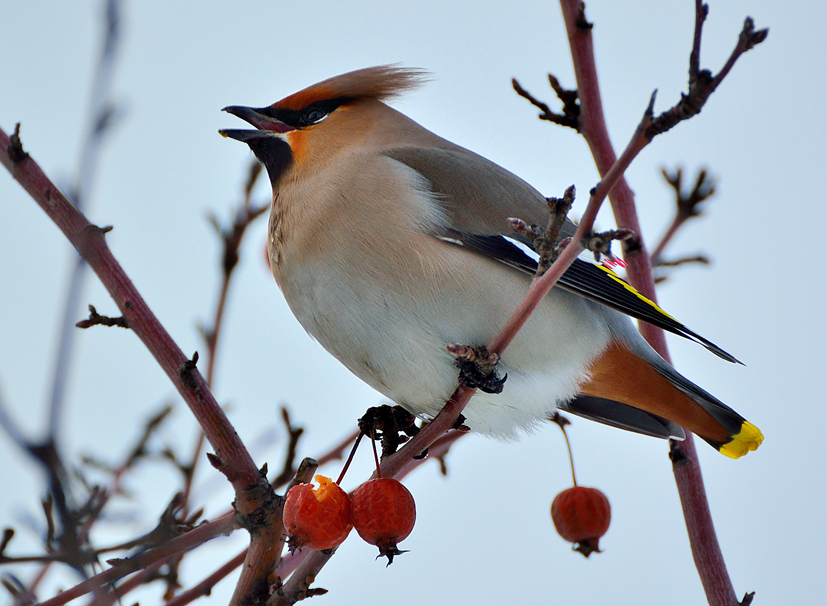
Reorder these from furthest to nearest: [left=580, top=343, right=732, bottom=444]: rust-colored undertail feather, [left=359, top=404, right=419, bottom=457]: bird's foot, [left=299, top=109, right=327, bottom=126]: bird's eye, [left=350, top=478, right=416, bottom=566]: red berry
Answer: [left=299, top=109, right=327, bottom=126]: bird's eye < [left=580, top=343, right=732, bottom=444]: rust-colored undertail feather < [left=359, top=404, right=419, bottom=457]: bird's foot < [left=350, top=478, right=416, bottom=566]: red berry

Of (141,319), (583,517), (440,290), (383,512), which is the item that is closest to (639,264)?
(440,290)

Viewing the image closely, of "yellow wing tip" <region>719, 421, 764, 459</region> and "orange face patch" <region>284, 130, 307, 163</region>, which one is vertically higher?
"orange face patch" <region>284, 130, 307, 163</region>

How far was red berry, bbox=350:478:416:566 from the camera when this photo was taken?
197cm

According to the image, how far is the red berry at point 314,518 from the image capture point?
5.98 feet

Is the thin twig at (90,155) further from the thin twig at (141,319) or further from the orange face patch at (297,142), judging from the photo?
the orange face patch at (297,142)

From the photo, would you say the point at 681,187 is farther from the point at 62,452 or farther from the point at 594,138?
the point at 62,452

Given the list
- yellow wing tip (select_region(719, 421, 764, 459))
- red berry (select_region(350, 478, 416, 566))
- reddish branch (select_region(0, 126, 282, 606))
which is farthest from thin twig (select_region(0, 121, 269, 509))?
yellow wing tip (select_region(719, 421, 764, 459))

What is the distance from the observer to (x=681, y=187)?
2.95 meters

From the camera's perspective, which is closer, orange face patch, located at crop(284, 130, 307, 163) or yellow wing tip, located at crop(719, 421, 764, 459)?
yellow wing tip, located at crop(719, 421, 764, 459)

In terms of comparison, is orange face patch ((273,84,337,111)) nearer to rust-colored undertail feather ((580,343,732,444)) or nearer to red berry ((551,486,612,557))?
rust-colored undertail feather ((580,343,732,444))

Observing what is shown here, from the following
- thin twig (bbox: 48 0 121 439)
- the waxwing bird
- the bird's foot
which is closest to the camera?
thin twig (bbox: 48 0 121 439)

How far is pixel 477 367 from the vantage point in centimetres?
222

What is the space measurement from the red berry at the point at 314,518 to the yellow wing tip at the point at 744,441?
1520 mm

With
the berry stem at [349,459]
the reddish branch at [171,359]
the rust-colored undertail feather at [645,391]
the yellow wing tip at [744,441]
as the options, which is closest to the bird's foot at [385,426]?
the berry stem at [349,459]
